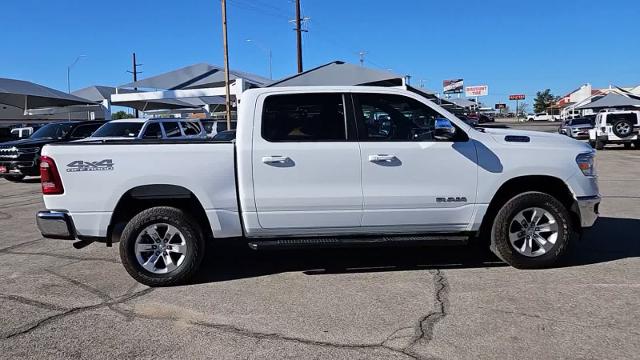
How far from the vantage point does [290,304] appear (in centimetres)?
484

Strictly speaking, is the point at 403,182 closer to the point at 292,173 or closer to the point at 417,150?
the point at 417,150

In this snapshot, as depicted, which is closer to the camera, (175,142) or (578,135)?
(175,142)

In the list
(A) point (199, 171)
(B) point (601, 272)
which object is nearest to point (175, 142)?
(A) point (199, 171)

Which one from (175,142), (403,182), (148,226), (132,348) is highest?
(175,142)

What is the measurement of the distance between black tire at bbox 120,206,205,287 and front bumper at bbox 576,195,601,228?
386 cm

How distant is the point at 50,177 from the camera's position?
5.22 m

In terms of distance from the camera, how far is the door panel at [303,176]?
5.31 m

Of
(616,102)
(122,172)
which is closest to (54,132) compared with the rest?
(122,172)

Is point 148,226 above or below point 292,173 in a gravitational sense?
below

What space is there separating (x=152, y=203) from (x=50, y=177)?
963 mm

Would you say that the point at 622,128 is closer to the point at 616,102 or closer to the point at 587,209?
the point at 587,209

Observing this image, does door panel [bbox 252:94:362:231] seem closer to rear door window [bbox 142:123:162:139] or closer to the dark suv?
rear door window [bbox 142:123:162:139]

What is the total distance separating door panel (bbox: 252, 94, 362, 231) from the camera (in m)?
5.31

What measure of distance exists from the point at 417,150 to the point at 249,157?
1655mm
